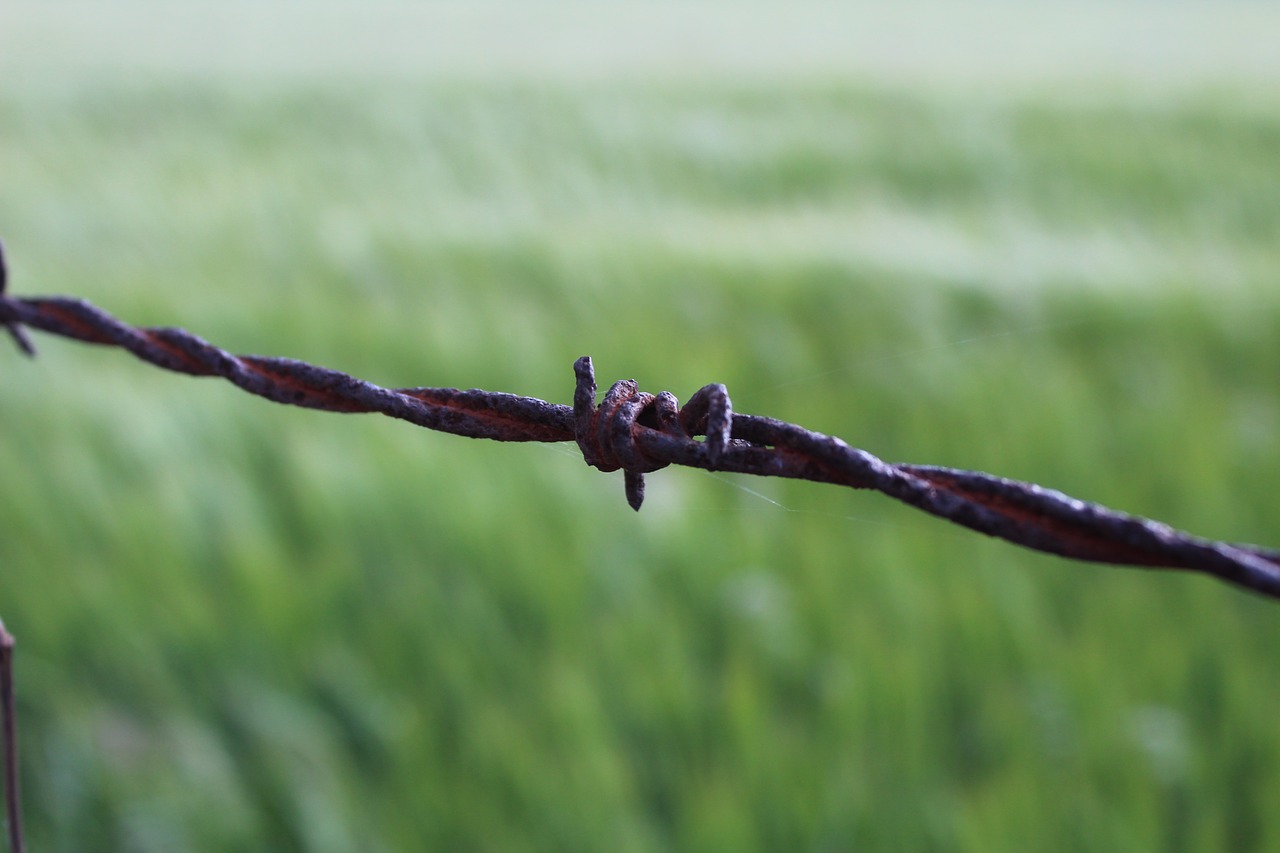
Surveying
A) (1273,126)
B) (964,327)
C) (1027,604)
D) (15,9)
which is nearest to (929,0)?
(1273,126)

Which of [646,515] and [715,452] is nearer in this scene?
[715,452]

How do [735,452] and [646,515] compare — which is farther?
[646,515]

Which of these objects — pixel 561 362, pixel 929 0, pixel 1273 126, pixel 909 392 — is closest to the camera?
pixel 909 392

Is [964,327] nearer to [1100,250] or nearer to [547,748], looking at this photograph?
[1100,250]

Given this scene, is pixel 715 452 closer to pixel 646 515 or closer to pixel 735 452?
pixel 735 452

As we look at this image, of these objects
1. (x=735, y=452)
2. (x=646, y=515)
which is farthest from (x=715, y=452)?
(x=646, y=515)

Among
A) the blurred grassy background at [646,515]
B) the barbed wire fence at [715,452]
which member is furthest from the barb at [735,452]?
the blurred grassy background at [646,515]
